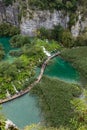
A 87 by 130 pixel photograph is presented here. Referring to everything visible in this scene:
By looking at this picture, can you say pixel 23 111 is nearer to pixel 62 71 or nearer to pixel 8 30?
pixel 62 71

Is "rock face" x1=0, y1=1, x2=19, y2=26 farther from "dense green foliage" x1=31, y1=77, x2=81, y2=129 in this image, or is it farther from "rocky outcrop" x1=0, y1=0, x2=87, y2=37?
"dense green foliage" x1=31, y1=77, x2=81, y2=129

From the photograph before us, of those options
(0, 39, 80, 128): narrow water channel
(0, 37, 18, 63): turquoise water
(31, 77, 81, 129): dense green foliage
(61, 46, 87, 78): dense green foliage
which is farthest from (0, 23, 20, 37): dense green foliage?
(31, 77, 81, 129): dense green foliage

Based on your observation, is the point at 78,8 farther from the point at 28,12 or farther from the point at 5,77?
the point at 5,77

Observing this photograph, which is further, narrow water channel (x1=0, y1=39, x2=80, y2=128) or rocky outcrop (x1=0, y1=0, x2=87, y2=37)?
rocky outcrop (x1=0, y1=0, x2=87, y2=37)

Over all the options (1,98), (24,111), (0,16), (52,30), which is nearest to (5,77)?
(1,98)

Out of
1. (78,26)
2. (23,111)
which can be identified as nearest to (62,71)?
(78,26)
